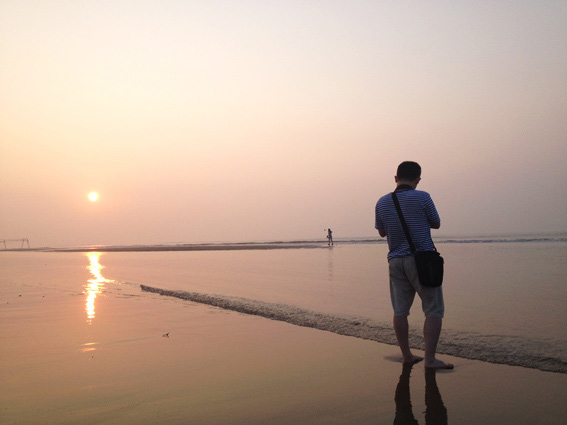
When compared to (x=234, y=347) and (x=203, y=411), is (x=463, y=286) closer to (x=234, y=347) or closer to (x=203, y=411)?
(x=234, y=347)

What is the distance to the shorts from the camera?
4852mm

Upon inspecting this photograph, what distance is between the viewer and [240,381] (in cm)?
446

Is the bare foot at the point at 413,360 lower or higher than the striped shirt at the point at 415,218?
lower

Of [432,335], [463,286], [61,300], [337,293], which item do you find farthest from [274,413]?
[463,286]

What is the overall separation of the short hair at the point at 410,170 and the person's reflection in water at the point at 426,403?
6.22ft

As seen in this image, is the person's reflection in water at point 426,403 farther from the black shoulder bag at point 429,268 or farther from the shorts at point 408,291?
the black shoulder bag at point 429,268

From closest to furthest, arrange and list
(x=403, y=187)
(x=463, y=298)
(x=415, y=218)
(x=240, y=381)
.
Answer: (x=240, y=381) → (x=415, y=218) → (x=403, y=187) → (x=463, y=298)

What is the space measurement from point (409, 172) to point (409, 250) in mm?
792

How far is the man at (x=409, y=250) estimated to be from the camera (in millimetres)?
4848

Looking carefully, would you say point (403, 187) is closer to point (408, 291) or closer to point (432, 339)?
point (408, 291)

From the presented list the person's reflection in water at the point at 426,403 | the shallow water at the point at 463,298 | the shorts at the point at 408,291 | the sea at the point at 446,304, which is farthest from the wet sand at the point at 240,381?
the shallow water at the point at 463,298

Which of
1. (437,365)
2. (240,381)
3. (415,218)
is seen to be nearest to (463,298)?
(437,365)

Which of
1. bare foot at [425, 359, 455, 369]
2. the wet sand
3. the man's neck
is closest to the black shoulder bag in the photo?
the man's neck

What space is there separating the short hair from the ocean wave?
2021mm
